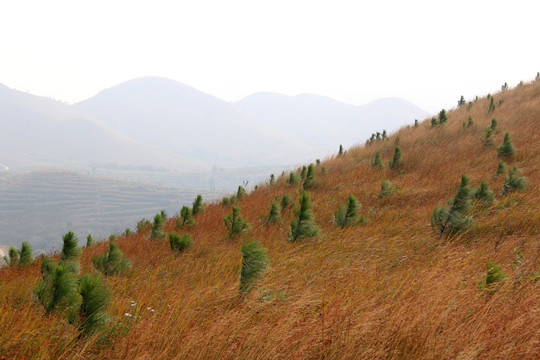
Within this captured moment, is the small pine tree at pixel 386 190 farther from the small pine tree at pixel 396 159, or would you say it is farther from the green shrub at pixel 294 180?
the green shrub at pixel 294 180

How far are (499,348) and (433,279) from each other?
97 cm

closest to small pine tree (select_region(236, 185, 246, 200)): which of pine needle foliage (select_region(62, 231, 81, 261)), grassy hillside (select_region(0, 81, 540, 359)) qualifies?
grassy hillside (select_region(0, 81, 540, 359))

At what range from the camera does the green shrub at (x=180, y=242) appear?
16.0ft

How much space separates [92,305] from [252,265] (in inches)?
54.4

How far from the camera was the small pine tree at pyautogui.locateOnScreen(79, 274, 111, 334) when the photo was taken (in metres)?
2.20

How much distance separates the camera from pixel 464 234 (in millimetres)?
4184

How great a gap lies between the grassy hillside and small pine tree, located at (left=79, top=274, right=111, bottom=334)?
7 centimetres

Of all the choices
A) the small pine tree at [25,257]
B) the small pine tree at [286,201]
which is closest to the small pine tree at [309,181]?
the small pine tree at [286,201]

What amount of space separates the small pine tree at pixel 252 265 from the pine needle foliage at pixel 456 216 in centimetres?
257

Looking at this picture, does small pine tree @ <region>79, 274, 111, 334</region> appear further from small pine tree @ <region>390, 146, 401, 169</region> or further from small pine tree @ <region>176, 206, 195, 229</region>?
small pine tree @ <region>390, 146, 401, 169</region>

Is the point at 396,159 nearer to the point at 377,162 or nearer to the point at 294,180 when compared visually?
the point at 377,162

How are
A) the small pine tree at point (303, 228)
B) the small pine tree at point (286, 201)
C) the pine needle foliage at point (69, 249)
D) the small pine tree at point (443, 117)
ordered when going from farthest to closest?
the small pine tree at point (443, 117) < the small pine tree at point (286, 201) < the small pine tree at point (303, 228) < the pine needle foliage at point (69, 249)

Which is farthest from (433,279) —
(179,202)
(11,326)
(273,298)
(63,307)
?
(179,202)

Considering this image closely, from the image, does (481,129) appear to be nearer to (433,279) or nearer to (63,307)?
(433,279)
